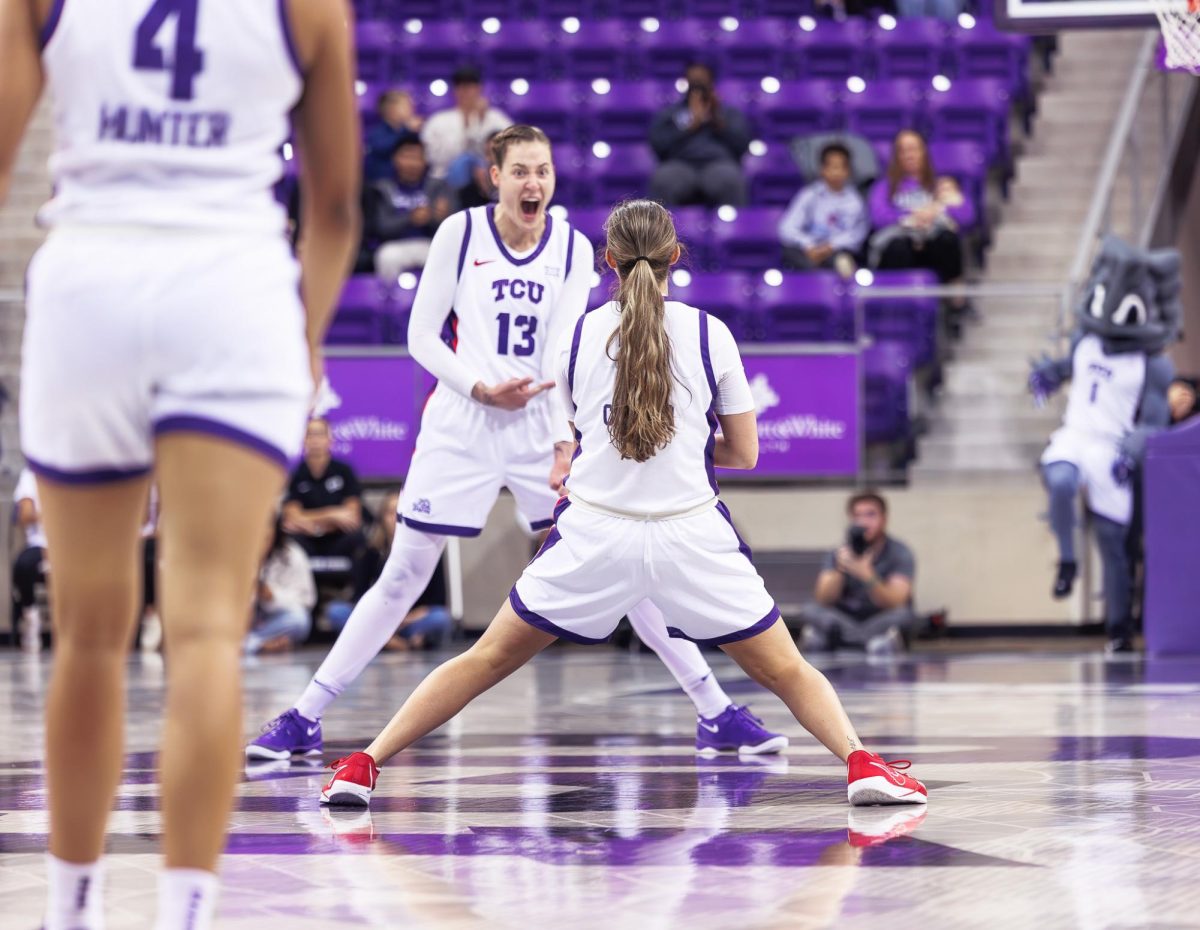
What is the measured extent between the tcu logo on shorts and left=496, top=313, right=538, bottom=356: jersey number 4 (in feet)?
0.23

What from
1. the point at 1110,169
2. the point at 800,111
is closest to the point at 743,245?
the point at 800,111

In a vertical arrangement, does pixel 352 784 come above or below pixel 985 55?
below

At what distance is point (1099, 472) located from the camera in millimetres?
11875

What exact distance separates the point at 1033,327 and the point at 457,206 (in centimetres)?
462

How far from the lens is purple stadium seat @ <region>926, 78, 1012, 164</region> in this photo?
1612 cm

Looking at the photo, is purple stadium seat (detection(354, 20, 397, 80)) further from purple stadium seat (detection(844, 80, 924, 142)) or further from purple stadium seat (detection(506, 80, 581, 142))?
purple stadium seat (detection(844, 80, 924, 142))

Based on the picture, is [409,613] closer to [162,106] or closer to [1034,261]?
[1034,261]

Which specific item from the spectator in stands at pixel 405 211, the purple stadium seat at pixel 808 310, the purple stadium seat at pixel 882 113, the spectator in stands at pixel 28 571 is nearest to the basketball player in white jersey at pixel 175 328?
the purple stadium seat at pixel 808 310

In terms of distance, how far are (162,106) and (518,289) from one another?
3.59 m

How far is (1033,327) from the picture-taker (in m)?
13.0

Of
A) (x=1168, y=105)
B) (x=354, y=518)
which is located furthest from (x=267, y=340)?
(x=1168, y=105)

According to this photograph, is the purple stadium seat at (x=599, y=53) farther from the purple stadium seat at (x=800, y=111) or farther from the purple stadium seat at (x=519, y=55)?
the purple stadium seat at (x=800, y=111)

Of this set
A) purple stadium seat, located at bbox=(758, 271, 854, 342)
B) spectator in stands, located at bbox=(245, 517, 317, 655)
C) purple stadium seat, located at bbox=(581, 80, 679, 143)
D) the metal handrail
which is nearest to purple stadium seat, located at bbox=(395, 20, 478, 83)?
purple stadium seat, located at bbox=(581, 80, 679, 143)

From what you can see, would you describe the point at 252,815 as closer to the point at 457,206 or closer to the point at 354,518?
the point at 354,518
